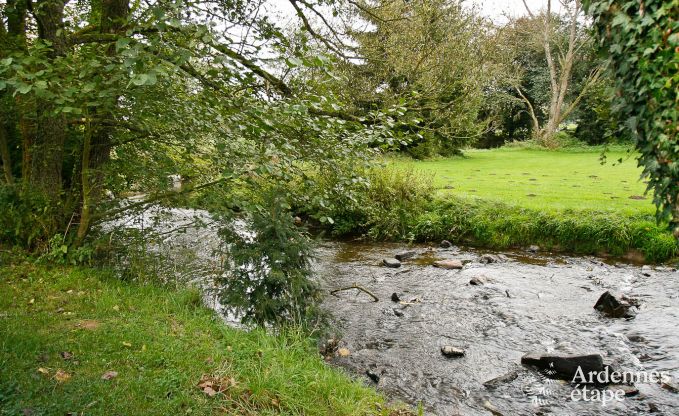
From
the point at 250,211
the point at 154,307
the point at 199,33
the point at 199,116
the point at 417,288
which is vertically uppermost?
the point at 199,33

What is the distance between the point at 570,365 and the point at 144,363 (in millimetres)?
5125

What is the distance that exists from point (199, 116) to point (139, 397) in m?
3.53

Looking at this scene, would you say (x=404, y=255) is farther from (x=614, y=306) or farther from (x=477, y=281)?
(x=614, y=306)

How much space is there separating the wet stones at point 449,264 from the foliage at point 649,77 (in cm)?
801

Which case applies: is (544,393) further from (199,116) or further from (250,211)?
(199,116)

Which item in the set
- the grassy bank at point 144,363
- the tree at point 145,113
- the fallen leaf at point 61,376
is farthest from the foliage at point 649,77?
the fallen leaf at point 61,376

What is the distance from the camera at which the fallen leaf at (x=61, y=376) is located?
4012 millimetres

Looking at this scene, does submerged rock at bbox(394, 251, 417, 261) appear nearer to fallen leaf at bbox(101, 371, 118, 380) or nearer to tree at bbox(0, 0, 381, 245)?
tree at bbox(0, 0, 381, 245)

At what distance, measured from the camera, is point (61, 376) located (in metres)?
4.09

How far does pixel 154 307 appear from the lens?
20.4 feet

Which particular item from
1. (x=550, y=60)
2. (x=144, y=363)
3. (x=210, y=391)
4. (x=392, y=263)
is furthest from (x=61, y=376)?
(x=550, y=60)

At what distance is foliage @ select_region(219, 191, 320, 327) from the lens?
5.91m

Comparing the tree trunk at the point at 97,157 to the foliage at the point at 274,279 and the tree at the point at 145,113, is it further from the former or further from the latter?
the foliage at the point at 274,279

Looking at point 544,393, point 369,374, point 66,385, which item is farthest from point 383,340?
point 66,385
